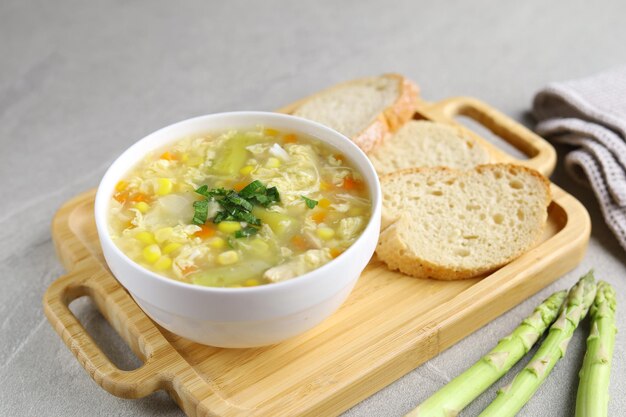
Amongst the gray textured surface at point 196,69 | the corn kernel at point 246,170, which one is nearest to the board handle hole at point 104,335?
the gray textured surface at point 196,69

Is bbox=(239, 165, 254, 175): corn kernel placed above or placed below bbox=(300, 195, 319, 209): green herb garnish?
below

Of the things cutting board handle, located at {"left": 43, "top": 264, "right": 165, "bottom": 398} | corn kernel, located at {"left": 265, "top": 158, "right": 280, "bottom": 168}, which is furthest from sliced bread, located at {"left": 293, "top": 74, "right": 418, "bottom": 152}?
cutting board handle, located at {"left": 43, "top": 264, "right": 165, "bottom": 398}

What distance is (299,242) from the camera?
3.60 m

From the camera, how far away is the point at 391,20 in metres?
7.29

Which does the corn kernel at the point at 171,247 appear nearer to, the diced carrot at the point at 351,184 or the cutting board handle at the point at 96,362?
the cutting board handle at the point at 96,362

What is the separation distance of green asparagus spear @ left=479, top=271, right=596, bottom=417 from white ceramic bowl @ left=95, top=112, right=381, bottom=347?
0.88 metres

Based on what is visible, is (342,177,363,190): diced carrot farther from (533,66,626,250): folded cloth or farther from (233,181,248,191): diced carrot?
(533,66,626,250): folded cloth

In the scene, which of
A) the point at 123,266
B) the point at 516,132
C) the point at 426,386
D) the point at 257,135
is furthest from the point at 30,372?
the point at 516,132

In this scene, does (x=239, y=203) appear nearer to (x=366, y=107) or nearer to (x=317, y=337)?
(x=317, y=337)

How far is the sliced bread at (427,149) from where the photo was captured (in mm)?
4938

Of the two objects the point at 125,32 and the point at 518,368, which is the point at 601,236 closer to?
the point at 518,368

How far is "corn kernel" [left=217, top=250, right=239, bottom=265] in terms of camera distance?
3488mm

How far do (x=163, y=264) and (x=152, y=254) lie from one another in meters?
0.07

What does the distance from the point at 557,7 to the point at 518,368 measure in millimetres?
4551
